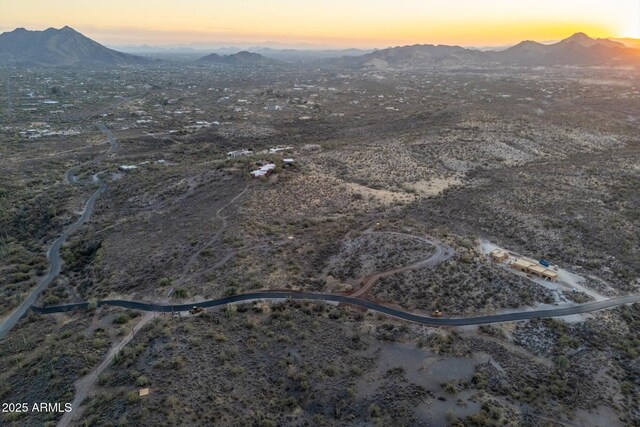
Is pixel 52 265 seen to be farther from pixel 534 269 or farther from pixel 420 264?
pixel 534 269

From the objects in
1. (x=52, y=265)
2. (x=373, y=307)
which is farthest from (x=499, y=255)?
(x=52, y=265)

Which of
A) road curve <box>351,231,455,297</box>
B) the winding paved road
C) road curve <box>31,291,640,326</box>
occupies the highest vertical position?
road curve <box>351,231,455,297</box>

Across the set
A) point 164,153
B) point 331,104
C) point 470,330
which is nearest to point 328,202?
point 470,330

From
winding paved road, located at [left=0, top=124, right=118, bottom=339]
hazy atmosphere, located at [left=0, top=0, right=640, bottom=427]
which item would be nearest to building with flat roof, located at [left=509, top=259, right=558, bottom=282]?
hazy atmosphere, located at [left=0, top=0, right=640, bottom=427]

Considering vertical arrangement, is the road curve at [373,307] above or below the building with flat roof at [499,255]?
below

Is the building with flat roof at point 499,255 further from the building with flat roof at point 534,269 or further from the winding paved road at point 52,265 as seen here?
the winding paved road at point 52,265

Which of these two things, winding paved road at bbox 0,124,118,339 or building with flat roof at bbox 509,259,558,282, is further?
building with flat roof at bbox 509,259,558,282

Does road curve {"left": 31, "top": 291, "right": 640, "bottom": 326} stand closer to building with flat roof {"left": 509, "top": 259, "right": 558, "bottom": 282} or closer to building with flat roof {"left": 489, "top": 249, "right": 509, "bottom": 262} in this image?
building with flat roof {"left": 509, "top": 259, "right": 558, "bottom": 282}

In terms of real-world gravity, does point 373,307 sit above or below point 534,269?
below

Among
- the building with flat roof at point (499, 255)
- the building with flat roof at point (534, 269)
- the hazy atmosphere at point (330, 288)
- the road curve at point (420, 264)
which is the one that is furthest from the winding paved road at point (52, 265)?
the building with flat roof at point (534, 269)
